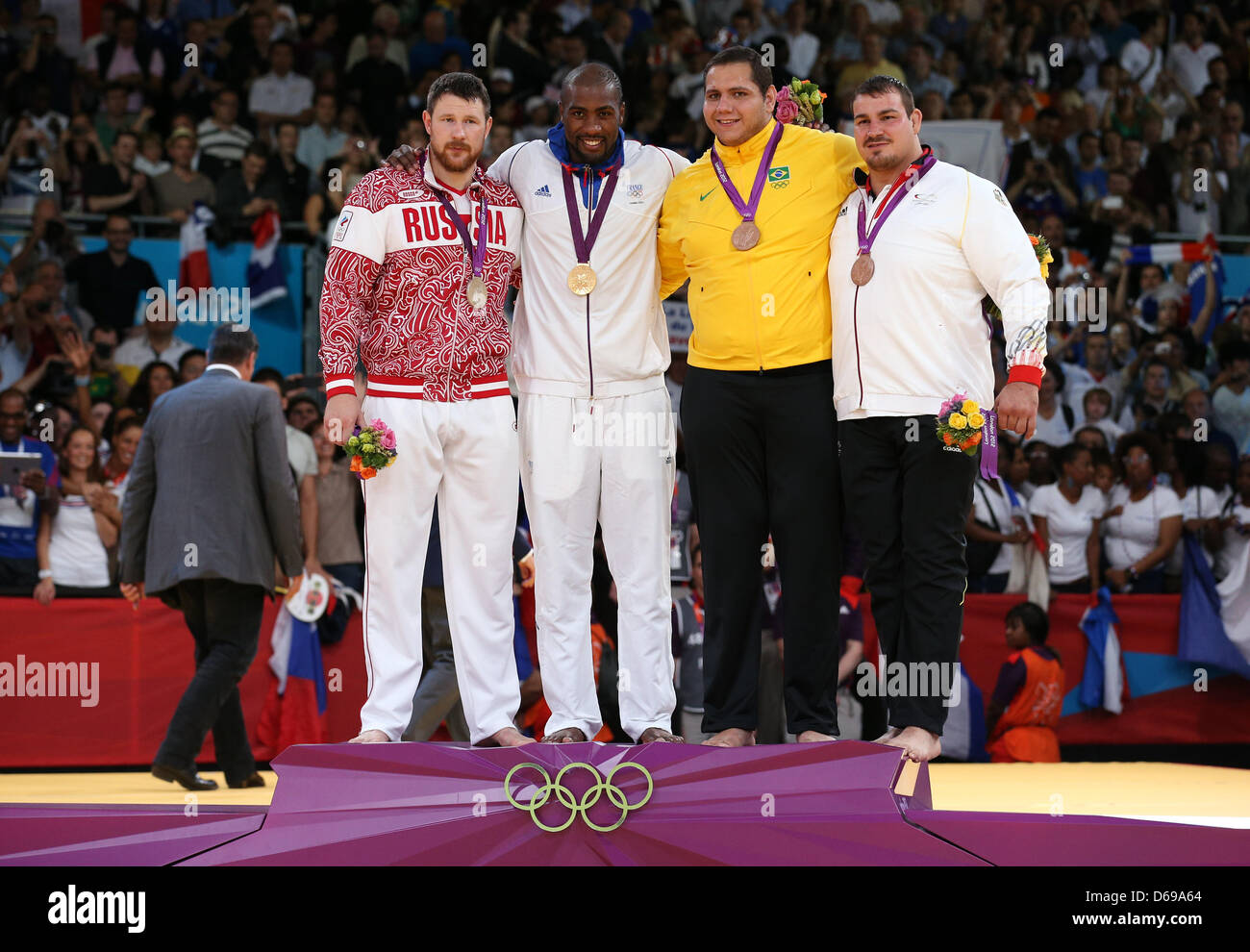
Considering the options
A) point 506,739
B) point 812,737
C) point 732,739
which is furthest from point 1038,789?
point 506,739

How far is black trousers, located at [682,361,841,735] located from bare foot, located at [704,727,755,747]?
3 centimetres

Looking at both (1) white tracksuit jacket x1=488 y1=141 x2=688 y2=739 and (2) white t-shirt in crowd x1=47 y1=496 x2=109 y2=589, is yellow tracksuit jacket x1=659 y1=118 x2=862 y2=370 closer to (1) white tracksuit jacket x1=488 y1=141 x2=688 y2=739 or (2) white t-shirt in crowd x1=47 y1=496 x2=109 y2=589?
(1) white tracksuit jacket x1=488 y1=141 x2=688 y2=739

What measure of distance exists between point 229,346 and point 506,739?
9.91 ft

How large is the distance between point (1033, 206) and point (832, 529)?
24.8 feet

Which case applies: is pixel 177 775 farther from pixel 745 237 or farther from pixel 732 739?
pixel 745 237

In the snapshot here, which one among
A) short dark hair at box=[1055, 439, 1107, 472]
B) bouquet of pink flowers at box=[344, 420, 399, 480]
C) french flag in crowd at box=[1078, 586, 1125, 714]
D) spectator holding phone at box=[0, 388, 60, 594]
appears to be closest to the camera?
bouquet of pink flowers at box=[344, 420, 399, 480]

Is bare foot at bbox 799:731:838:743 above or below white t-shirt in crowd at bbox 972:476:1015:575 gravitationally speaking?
below

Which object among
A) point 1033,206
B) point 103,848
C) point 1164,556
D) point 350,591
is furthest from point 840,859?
point 1033,206

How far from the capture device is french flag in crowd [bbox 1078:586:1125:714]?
923cm

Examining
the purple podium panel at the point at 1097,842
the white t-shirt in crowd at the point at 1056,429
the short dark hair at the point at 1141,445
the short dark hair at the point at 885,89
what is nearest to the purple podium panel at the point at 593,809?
the purple podium panel at the point at 1097,842

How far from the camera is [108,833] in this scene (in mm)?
4836

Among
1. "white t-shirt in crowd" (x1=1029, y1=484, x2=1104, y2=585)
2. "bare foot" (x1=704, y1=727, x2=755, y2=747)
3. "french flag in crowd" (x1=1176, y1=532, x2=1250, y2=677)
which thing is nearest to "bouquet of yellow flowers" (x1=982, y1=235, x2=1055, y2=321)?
"bare foot" (x1=704, y1=727, x2=755, y2=747)

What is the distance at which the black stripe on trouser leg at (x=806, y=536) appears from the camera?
523cm
